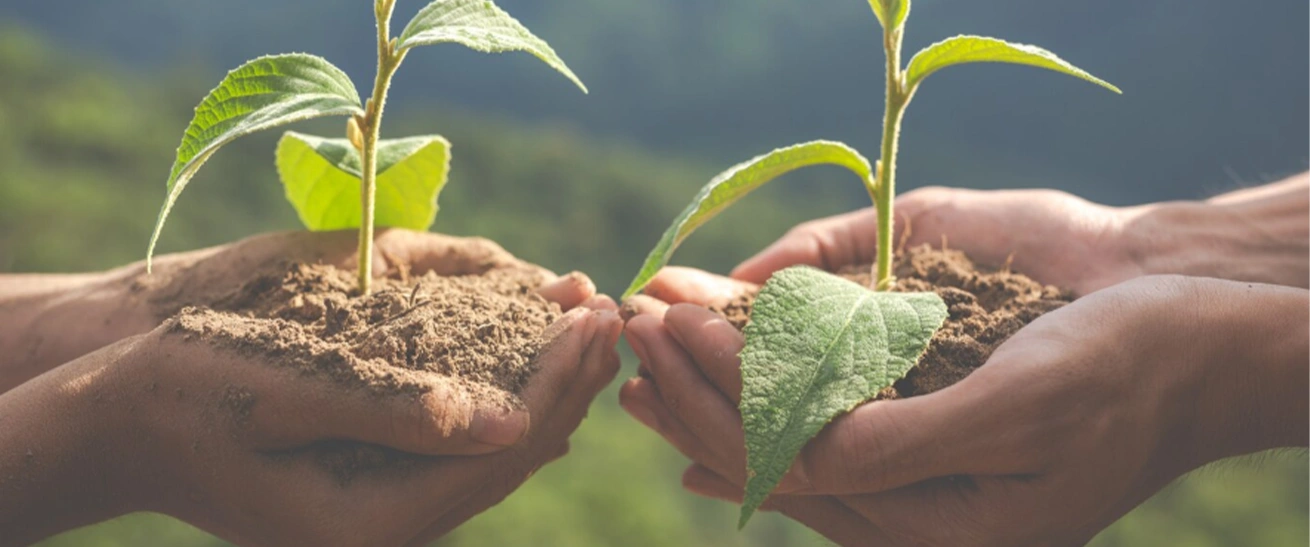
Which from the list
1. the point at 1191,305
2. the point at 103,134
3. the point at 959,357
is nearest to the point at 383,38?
the point at 959,357

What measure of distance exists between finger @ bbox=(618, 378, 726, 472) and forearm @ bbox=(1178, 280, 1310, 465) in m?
0.62

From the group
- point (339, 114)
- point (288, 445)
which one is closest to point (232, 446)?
point (288, 445)

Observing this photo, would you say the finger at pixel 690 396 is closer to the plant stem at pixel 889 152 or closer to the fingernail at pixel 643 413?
the fingernail at pixel 643 413

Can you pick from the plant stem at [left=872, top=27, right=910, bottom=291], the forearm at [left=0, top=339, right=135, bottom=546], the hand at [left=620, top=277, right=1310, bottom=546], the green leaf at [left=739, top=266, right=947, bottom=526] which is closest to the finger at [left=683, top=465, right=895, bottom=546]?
the hand at [left=620, top=277, right=1310, bottom=546]

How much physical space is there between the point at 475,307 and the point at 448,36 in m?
0.35

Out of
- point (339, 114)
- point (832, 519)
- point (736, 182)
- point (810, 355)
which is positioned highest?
point (339, 114)

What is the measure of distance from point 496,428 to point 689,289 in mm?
599

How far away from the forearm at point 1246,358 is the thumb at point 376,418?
87 centimetres

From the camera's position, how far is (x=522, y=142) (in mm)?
5289

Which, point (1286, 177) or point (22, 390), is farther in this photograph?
point (1286, 177)

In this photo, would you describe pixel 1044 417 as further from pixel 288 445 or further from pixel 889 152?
pixel 288 445

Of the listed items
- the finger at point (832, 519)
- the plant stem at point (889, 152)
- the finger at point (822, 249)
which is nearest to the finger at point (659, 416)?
the finger at point (832, 519)

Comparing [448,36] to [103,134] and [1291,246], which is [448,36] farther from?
[103,134]

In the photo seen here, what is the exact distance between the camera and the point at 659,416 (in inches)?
57.4
